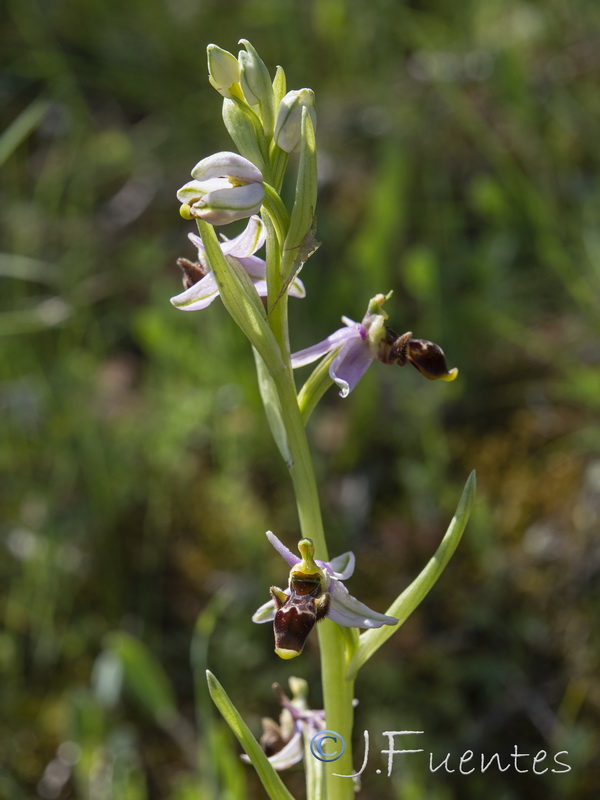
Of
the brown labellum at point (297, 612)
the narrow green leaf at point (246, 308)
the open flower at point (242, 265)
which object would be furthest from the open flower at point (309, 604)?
the open flower at point (242, 265)

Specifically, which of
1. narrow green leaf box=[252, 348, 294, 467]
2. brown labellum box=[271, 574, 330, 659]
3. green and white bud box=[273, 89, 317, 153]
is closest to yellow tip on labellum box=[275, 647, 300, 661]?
brown labellum box=[271, 574, 330, 659]

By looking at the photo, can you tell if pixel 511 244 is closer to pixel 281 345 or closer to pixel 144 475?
pixel 144 475

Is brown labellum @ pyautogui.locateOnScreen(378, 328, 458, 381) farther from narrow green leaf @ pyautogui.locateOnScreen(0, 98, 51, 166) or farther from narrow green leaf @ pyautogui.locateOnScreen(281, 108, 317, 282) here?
narrow green leaf @ pyautogui.locateOnScreen(0, 98, 51, 166)

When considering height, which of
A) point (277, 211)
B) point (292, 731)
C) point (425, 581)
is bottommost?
point (292, 731)

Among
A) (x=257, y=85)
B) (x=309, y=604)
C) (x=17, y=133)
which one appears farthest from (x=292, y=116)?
(x=17, y=133)

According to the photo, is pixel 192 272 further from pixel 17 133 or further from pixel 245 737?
pixel 17 133
